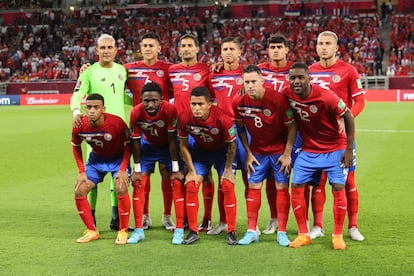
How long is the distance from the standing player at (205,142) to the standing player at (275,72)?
609 millimetres

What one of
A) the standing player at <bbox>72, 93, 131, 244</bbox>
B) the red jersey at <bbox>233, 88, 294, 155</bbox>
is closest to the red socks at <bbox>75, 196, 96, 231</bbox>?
the standing player at <bbox>72, 93, 131, 244</bbox>

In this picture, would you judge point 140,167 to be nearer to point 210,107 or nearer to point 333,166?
point 210,107

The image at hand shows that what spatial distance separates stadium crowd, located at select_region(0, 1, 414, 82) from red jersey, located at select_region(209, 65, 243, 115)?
26.6 metres

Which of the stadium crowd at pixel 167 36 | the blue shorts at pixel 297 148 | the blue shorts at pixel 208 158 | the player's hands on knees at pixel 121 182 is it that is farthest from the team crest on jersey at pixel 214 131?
the stadium crowd at pixel 167 36

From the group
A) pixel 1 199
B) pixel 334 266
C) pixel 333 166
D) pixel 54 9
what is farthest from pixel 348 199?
pixel 54 9

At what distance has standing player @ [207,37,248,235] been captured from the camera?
7.09 m

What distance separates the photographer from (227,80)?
7.20m

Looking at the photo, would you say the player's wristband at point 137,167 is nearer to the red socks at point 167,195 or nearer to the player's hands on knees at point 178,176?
the player's hands on knees at point 178,176

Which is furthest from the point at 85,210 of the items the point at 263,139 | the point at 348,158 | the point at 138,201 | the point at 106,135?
the point at 348,158

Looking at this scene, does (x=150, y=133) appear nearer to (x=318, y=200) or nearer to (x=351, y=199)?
(x=318, y=200)

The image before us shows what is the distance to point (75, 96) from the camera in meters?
7.37

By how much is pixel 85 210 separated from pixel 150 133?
3.60 ft

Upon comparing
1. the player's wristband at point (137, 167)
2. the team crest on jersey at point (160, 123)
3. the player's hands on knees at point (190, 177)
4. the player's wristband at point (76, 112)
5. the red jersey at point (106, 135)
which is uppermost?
the player's wristband at point (76, 112)

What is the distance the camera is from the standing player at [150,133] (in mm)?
6586
